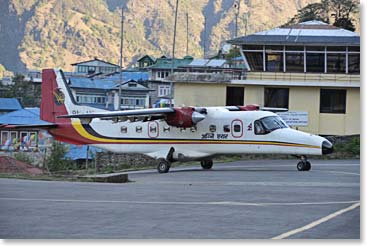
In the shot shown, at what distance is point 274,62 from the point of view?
146 feet

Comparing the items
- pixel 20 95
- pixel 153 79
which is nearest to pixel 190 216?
pixel 20 95

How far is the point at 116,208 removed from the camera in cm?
1377

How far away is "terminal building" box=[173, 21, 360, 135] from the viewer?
42.0m

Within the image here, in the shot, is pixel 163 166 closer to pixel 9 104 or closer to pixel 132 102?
pixel 132 102

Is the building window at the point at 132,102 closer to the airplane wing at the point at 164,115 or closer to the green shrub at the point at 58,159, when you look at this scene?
the green shrub at the point at 58,159

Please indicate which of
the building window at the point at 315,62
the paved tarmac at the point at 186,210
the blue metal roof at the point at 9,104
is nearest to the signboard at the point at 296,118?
the building window at the point at 315,62

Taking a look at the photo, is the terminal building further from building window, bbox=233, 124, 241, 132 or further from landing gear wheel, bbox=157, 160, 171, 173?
landing gear wheel, bbox=157, 160, 171, 173

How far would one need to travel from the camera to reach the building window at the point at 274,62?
146 ft

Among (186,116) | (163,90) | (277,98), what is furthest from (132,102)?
(186,116)

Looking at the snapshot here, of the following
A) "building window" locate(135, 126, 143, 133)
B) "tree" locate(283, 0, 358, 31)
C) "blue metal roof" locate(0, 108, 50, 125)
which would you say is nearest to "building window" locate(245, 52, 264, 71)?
"tree" locate(283, 0, 358, 31)

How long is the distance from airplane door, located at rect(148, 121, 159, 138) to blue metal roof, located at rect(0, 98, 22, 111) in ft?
60.0

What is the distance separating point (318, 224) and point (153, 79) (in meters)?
55.2

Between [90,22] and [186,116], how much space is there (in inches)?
468

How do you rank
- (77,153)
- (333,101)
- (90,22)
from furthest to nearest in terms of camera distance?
1. (77,153)
2. (333,101)
3. (90,22)
